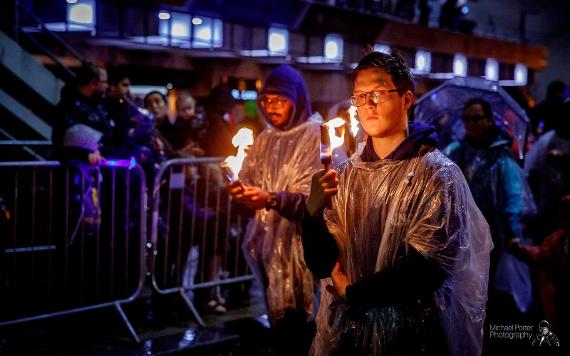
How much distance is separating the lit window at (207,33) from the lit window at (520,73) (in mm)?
22968

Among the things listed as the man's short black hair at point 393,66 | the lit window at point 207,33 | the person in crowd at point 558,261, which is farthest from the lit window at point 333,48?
the man's short black hair at point 393,66

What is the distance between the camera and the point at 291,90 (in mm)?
4938

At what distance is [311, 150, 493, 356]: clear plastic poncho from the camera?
2.83m

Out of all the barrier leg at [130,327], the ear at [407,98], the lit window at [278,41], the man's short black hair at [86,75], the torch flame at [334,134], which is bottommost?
the barrier leg at [130,327]

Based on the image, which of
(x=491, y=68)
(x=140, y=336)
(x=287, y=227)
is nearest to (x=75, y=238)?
(x=140, y=336)

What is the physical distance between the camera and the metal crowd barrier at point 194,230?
680cm

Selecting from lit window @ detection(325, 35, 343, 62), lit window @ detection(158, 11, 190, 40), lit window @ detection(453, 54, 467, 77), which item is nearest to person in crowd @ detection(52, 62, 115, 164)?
lit window @ detection(158, 11, 190, 40)

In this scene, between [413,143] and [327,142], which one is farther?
[413,143]

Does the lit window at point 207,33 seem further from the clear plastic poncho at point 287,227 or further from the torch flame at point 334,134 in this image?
the torch flame at point 334,134

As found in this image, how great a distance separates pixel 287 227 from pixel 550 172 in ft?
11.1

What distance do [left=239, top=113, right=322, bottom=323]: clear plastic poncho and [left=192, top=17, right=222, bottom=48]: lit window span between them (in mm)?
12883

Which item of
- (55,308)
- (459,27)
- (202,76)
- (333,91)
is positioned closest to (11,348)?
(55,308)

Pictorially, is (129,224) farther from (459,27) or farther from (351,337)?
(459,27)

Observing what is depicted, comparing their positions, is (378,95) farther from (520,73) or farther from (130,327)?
(520,73)
